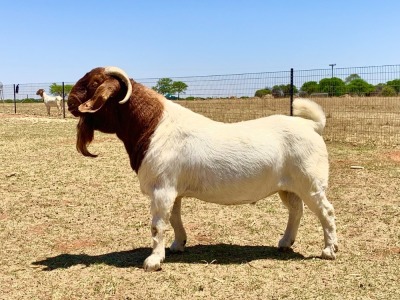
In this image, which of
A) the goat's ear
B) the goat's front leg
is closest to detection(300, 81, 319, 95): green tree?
the goat's ear

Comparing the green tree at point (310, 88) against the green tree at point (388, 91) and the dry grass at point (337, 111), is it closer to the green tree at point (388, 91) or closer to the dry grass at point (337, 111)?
the dry grass at point (337, 111)

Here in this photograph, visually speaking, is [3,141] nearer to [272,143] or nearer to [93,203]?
[93,203]

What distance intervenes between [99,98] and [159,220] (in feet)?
4.43

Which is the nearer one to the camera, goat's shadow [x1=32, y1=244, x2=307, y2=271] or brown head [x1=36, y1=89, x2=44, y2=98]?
→ goat's shadow [x1=32, y1=244, x2=307, y2=271]

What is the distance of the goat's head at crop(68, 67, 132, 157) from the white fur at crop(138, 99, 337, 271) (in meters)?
0.52

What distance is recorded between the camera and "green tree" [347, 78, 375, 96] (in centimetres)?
1706

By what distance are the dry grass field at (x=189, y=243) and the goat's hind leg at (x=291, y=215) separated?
0.44 ft

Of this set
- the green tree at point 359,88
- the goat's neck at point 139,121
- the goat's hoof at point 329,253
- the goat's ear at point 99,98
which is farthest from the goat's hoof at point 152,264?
the green tree at point 359,88

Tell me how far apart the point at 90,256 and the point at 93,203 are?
2246 millimetres

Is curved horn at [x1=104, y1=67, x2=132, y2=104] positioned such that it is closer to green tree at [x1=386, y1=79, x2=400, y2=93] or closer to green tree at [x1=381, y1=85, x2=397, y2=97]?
green tree at [x1=386, y1=79, x2=400, y2=93]

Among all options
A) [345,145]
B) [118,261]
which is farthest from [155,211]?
[345,145]

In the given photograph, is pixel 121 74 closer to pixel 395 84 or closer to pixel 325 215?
pixel 325 215

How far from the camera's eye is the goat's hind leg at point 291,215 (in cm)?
532

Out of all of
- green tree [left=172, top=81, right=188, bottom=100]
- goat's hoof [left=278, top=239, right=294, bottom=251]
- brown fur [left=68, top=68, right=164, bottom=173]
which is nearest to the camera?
brown fur [left=68, top=68, right=164, bottom=173]
